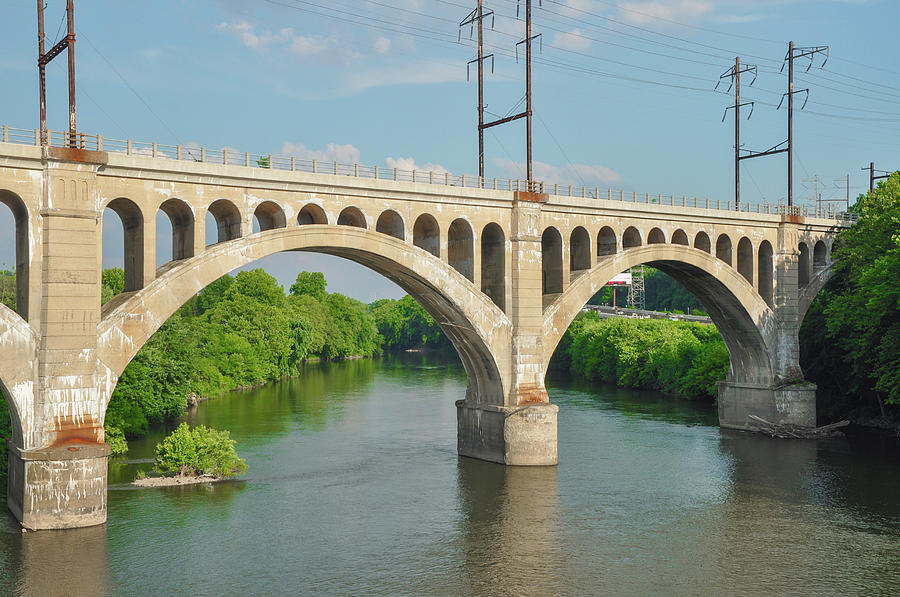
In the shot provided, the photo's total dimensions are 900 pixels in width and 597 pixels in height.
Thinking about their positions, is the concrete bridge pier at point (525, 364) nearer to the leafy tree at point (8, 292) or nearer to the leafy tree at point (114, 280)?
the leafy tree at point (8, 292)

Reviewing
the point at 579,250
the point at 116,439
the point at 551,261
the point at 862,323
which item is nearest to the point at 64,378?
the point at 116,439

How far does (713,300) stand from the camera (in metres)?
59.3

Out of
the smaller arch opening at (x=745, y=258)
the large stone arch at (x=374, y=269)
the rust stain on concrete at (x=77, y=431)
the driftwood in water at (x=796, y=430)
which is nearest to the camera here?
the rust stain on concrete at (x=77, y=431)

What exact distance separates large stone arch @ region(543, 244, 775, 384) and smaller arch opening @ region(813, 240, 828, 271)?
711 centimetres

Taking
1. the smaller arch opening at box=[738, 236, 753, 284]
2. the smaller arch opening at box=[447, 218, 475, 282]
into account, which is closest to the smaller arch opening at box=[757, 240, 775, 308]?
the smaller arch opening at box=[738, 236, 753, 284]

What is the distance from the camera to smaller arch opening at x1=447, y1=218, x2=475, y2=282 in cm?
4459

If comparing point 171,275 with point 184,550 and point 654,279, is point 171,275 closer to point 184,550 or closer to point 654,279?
point 184,550

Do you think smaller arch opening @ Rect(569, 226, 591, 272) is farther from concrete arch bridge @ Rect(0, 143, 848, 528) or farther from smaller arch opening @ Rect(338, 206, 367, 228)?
smaller arch opening @ Rect(338, 206, 367, 228)

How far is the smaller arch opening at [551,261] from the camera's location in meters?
48.3

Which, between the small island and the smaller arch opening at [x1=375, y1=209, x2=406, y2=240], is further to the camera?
the smaller arch opening at [x1=375, y1=209, x2=406, y2=240]

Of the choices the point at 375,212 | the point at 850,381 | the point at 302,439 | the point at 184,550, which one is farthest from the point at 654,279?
the point at 184,550

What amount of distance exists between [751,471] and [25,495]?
115 ft

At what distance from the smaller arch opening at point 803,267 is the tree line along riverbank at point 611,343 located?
2.00m

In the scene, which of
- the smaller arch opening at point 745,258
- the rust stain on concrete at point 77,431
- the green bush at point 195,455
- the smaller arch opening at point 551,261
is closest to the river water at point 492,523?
the green bush at point 195,455
